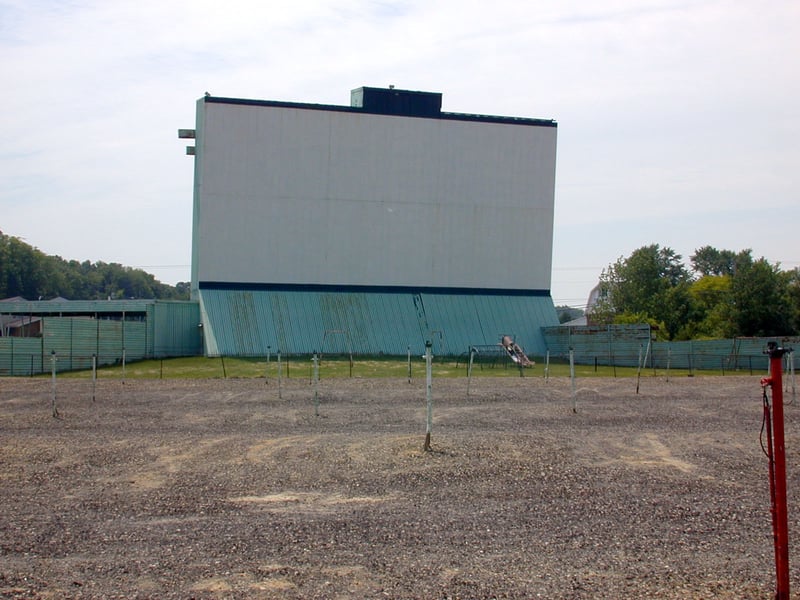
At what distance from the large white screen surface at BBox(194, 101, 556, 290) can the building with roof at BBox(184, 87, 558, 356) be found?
78 mm

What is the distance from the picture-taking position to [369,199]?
5603 cm

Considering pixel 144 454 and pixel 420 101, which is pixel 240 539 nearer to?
pixel 144 454

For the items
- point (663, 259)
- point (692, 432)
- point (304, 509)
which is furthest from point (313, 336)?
point (663, 259)

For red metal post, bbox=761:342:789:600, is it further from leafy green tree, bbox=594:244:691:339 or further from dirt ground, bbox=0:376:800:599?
leafy green tree, bbox=594:244:691:339

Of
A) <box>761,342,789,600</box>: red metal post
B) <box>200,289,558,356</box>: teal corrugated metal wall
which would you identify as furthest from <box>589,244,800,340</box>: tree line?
<box>761,342,789,600</box>: red metal post

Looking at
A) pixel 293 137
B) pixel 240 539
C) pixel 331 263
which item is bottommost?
pixel 240 539

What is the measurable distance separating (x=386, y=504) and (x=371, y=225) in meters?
44.0

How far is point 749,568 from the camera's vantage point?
9930 millimetres

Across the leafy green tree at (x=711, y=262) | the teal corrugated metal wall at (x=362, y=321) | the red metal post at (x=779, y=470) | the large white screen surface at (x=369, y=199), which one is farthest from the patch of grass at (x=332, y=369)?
the leafy green tree at (x=711, y=262)

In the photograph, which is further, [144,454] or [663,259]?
[663,259]

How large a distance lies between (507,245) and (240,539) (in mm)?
48528

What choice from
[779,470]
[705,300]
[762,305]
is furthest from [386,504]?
[705,300]

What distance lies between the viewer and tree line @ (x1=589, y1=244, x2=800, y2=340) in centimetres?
6575

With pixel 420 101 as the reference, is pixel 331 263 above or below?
below
